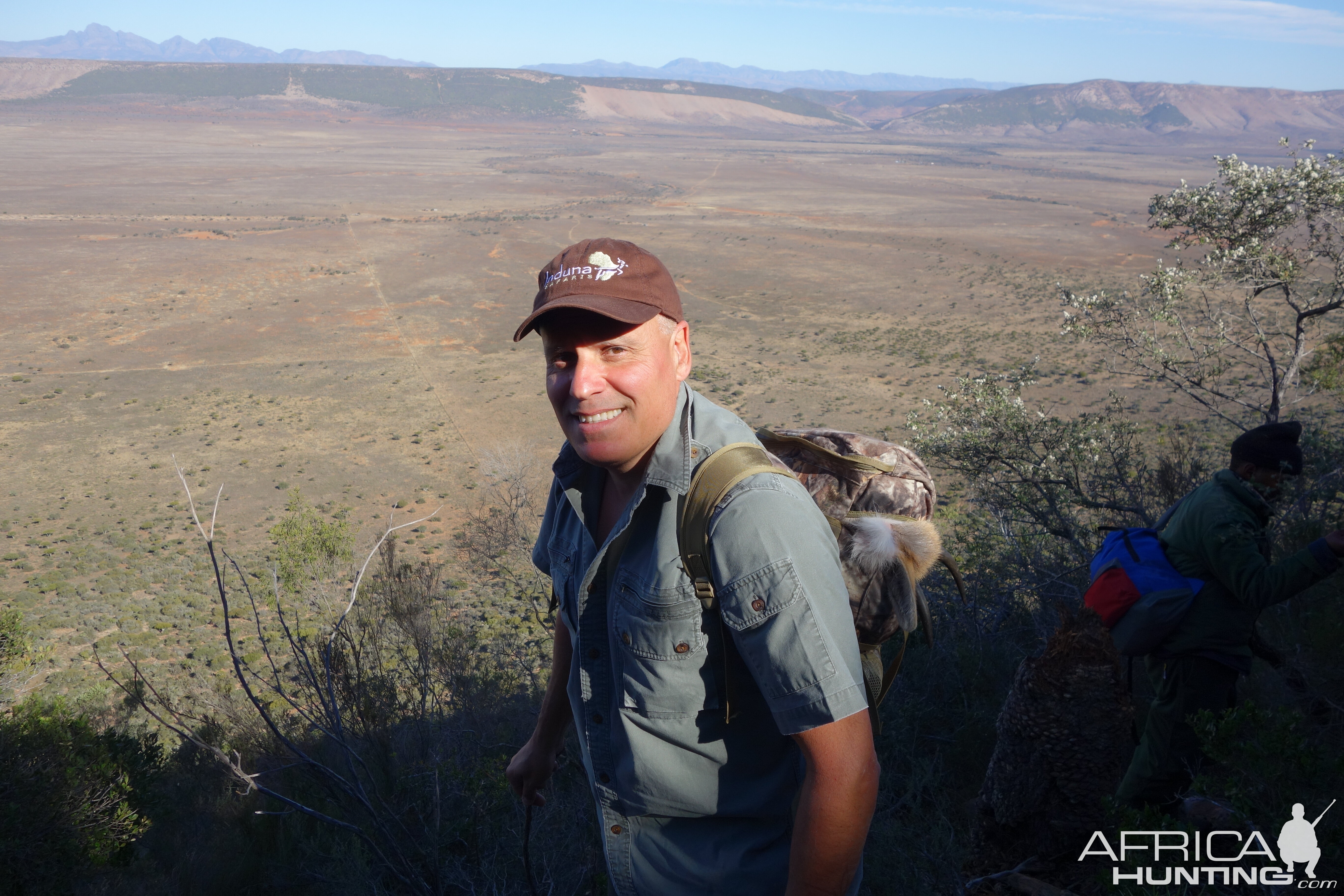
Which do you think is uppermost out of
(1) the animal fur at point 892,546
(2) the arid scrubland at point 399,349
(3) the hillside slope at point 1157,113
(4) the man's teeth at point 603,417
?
(3) the hillside slope at point 1157,113

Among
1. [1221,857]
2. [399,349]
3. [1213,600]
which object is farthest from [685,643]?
[399,349]

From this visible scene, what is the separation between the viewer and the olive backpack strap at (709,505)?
1.36m

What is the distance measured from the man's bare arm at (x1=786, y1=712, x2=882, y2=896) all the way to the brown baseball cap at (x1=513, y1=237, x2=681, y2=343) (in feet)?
2.56

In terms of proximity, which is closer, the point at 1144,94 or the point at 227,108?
the point at 227,108

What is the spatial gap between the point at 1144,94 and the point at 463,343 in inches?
8686

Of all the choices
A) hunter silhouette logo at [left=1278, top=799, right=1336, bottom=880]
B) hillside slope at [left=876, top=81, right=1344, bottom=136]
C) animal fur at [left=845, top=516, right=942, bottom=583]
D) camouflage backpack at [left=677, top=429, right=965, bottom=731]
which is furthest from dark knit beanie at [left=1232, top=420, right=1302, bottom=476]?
hillside slope at [left=876, top=81, right=1344, bottom=136]

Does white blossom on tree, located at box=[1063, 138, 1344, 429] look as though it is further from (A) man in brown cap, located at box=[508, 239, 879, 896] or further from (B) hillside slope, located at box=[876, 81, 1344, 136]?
(B) hillside slope, located at box=[876, 81, 1344, 136]

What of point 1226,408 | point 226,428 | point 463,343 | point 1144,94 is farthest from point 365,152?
point 1144,94

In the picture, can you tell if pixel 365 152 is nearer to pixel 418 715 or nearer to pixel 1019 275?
pixel 1019 275

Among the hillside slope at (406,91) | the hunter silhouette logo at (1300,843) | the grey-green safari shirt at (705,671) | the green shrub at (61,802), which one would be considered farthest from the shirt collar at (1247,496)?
the hillside slope at (406,91)

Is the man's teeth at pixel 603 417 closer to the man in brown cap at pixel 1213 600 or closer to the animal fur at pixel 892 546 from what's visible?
the animal fur at pixel 892 546

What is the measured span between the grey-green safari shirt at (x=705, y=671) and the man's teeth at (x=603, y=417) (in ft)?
0.33

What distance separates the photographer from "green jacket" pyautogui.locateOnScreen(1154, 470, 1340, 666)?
2836 millimetres

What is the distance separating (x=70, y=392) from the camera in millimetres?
27375
